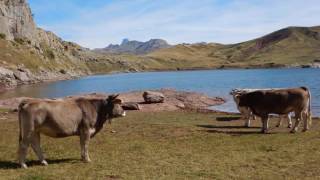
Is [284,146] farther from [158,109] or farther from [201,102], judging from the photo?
[201,102]

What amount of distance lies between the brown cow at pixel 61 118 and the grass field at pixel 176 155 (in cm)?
86

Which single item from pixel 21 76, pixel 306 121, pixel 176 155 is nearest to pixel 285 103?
pixel 306 121

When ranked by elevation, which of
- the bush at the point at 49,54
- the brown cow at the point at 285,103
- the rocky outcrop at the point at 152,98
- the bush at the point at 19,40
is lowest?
the rocky outcrop at the point at 152,98

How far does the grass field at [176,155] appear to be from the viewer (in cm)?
1559

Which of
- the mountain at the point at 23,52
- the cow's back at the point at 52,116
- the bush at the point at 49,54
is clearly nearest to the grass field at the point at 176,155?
the cow's back at the point at 52,116

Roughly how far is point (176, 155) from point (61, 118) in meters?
4.78

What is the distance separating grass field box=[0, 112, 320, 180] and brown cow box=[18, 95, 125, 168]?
862mm

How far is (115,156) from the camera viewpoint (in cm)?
1880

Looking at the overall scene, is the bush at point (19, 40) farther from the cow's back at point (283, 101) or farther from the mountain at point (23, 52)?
the cow's back at point (283, 101)

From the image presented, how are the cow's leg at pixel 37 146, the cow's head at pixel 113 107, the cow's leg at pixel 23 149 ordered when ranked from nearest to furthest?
the cow's leg at pixel 23 149
the cow's leg at pixel 37 146
the cow's head at pixel 113 107

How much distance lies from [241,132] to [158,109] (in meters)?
17.5

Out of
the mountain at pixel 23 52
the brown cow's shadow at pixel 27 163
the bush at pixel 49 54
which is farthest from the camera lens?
the bush at pixel 49 54

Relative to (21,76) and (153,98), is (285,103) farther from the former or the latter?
(21,76)

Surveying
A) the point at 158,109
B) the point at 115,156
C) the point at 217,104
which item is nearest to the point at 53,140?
the point at 115,156
